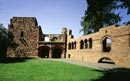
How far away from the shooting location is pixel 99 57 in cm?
2428

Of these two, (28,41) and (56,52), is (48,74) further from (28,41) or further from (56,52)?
(56,52)

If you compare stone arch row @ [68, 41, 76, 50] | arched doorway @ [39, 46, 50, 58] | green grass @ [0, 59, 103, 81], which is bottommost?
green grass @ [0, 59, 103, 81]

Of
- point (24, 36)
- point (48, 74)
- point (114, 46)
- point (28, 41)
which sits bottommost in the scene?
point (48, 74)

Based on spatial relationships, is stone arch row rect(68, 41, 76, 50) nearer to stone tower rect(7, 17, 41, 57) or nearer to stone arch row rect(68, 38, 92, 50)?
stone arch row rect(68, 38, 92, 50)

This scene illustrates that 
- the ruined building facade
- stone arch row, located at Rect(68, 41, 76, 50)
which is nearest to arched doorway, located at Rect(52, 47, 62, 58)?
the ruined building facade

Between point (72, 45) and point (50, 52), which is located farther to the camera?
point (50, 52)

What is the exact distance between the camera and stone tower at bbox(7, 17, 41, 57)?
Result: 38000 mm

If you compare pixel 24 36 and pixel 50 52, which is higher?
pixel 24 36

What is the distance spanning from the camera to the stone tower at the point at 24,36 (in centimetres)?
3800

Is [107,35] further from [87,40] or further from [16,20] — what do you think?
[16,20]

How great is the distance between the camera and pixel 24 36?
38562mm

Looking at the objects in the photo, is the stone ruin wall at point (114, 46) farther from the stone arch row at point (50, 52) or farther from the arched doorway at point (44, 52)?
the arched doorway at point (44, 52)

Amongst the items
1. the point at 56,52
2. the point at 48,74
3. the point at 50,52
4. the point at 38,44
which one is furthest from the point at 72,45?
the point at 48,74

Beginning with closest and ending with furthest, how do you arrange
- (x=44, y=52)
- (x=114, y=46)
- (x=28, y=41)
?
(x=114, y=46), (x=28, y=41), (x=44, y=52)
